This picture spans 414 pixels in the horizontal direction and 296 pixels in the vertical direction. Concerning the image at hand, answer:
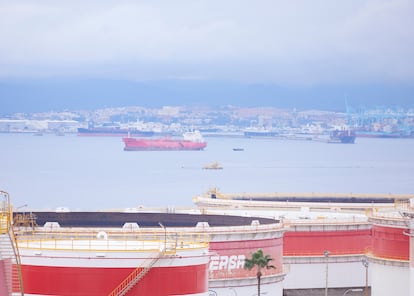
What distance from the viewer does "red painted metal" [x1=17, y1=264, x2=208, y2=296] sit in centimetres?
3484

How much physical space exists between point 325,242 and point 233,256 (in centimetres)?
1616

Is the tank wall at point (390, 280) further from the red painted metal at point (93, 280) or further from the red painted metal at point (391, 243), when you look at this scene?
the red painted metal at point (93, 280)

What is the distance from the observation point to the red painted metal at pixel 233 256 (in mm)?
54281

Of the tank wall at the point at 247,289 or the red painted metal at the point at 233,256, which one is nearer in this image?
the tank wall at the point at 247,289

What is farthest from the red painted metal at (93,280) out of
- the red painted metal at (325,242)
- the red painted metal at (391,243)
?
the red painted metal at (325,242)

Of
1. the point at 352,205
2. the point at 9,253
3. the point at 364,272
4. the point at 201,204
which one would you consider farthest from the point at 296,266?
the point at 9,253

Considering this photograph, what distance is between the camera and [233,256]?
181 feet

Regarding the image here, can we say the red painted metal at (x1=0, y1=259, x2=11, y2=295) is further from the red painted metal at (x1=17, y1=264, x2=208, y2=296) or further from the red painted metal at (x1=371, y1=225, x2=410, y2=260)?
the red painted metal at (x1=371, y1=225, x2=410, y2=260)

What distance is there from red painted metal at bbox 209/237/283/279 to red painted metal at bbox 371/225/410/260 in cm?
509

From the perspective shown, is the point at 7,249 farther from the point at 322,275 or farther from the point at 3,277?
the point at 322,275

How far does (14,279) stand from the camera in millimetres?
33344

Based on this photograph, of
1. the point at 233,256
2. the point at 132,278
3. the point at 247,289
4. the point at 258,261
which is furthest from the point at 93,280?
the point at 247,289

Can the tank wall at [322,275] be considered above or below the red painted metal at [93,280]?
below

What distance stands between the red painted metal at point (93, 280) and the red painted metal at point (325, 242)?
111 ft
